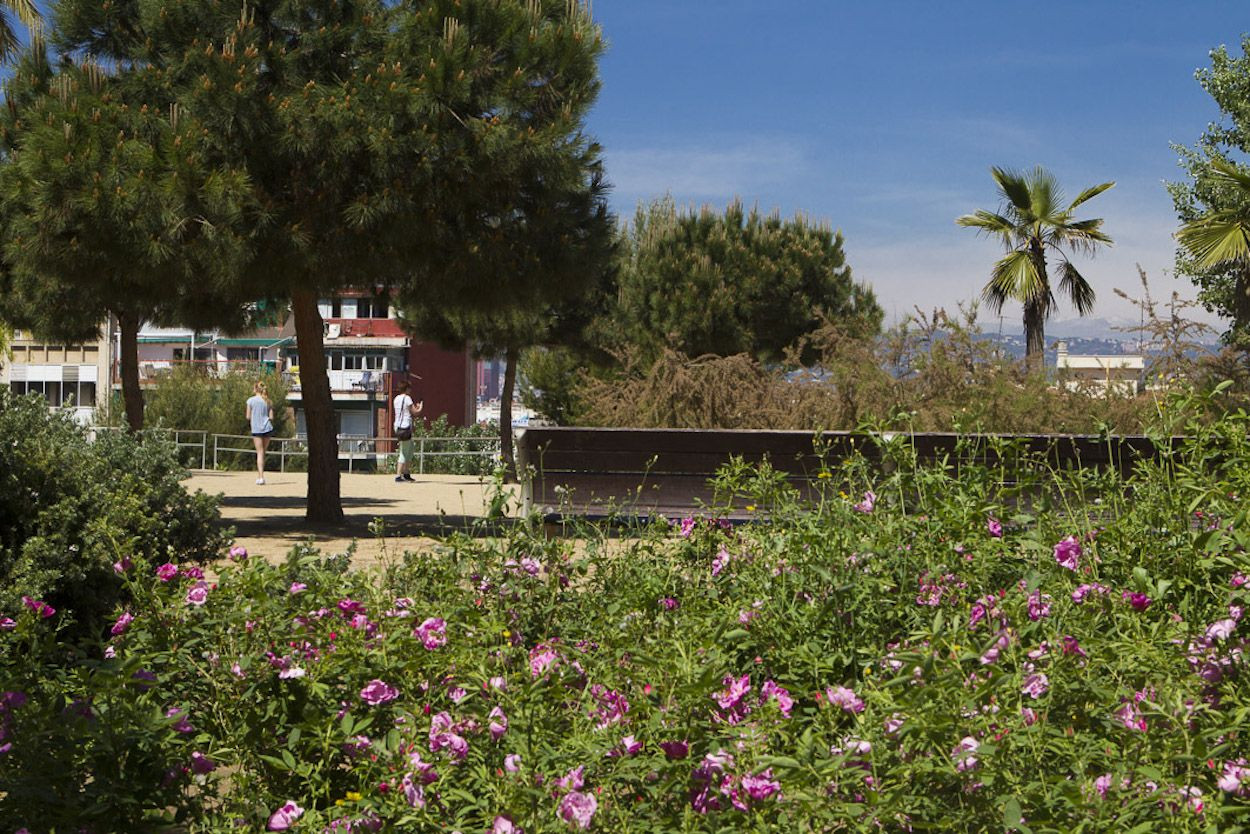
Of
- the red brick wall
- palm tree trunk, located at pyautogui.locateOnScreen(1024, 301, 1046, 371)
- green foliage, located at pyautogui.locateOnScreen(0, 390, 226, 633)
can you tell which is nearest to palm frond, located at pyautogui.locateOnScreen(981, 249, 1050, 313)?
palm tree trunk, located at pyautogui.locateOnScreen(1024, 301, 1046, 371)

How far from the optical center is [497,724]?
91.2 inches

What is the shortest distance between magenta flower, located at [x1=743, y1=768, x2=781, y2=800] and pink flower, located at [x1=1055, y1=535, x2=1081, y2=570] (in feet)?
4.30

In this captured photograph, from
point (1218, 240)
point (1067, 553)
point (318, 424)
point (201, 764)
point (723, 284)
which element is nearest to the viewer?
point (201, 764)

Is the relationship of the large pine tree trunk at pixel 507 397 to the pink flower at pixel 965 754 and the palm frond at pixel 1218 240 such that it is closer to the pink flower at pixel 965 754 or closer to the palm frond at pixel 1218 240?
the palm frond at pixel 1218 240

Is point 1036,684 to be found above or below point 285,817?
above

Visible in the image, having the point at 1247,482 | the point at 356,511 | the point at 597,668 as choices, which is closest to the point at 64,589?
the point at 597,668

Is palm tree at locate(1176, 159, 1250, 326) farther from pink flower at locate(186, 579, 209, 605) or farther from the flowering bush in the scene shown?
pink flower at locate(186, 579, 209, 605)

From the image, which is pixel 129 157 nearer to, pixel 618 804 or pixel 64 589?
pixel 64 589

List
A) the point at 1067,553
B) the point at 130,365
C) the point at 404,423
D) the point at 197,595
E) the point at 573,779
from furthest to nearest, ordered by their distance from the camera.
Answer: the point at 404,423 → the point at 130,365 → the point at 1067,553 → the point at 197,595 → the point at 573,779

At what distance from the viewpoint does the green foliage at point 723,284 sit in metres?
31.8

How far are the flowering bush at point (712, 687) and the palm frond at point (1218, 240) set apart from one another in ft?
53.6

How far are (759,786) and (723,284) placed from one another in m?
30.2

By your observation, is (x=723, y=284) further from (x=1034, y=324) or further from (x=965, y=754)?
(x=965, y=754)

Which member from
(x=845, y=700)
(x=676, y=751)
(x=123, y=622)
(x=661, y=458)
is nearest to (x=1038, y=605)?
(x=845, y=700)
